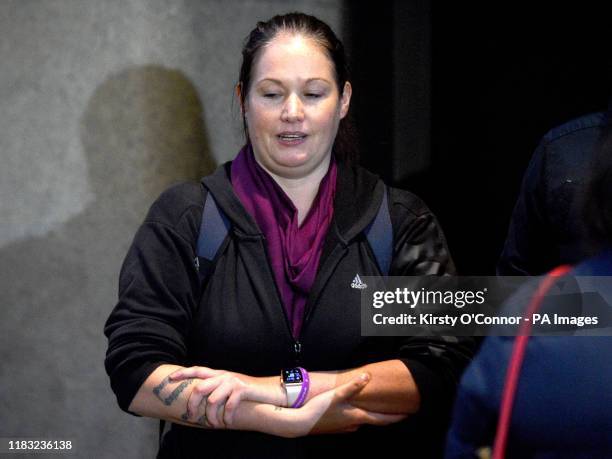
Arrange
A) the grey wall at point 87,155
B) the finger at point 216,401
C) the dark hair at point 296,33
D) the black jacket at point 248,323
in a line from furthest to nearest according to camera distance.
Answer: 1. the grey wall at point 87,155
2. the dark hair at point 296,33
3. the black jacket at point 248,323
4. the finger at point 216,401

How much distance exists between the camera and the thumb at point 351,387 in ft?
6.76

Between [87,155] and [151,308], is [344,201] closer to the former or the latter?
[151,308]

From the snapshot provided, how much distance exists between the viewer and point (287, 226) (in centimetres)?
231

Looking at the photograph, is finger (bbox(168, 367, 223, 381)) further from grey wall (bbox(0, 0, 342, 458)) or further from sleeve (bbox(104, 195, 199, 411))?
grey wall (bbox(0, 0, 342, 458))

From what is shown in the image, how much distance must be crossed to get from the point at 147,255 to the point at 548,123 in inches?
57.8

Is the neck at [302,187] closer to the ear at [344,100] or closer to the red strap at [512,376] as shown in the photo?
the ear at [344,100]

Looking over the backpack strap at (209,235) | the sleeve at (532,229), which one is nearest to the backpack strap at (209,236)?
the backpack strap at (209,235)

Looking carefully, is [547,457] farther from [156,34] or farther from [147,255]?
[156,34]

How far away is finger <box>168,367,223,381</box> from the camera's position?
2.05m

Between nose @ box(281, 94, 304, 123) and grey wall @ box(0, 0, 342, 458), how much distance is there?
832 mm

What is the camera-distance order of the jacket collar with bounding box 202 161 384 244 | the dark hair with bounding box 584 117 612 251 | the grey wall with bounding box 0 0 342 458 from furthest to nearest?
the grey wall with bounding box 0 0 342 458, the jacket collar with bounding box 202 161 384 244, the dark hair with bounding box 584 117 612 251

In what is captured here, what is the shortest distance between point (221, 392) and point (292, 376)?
18 centimetres

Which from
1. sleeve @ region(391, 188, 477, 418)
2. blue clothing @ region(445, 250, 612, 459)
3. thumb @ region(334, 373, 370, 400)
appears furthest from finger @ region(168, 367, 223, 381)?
blue clothing @ region(445, 250, 612, 459)

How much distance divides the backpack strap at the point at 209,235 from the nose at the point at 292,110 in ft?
0.93
